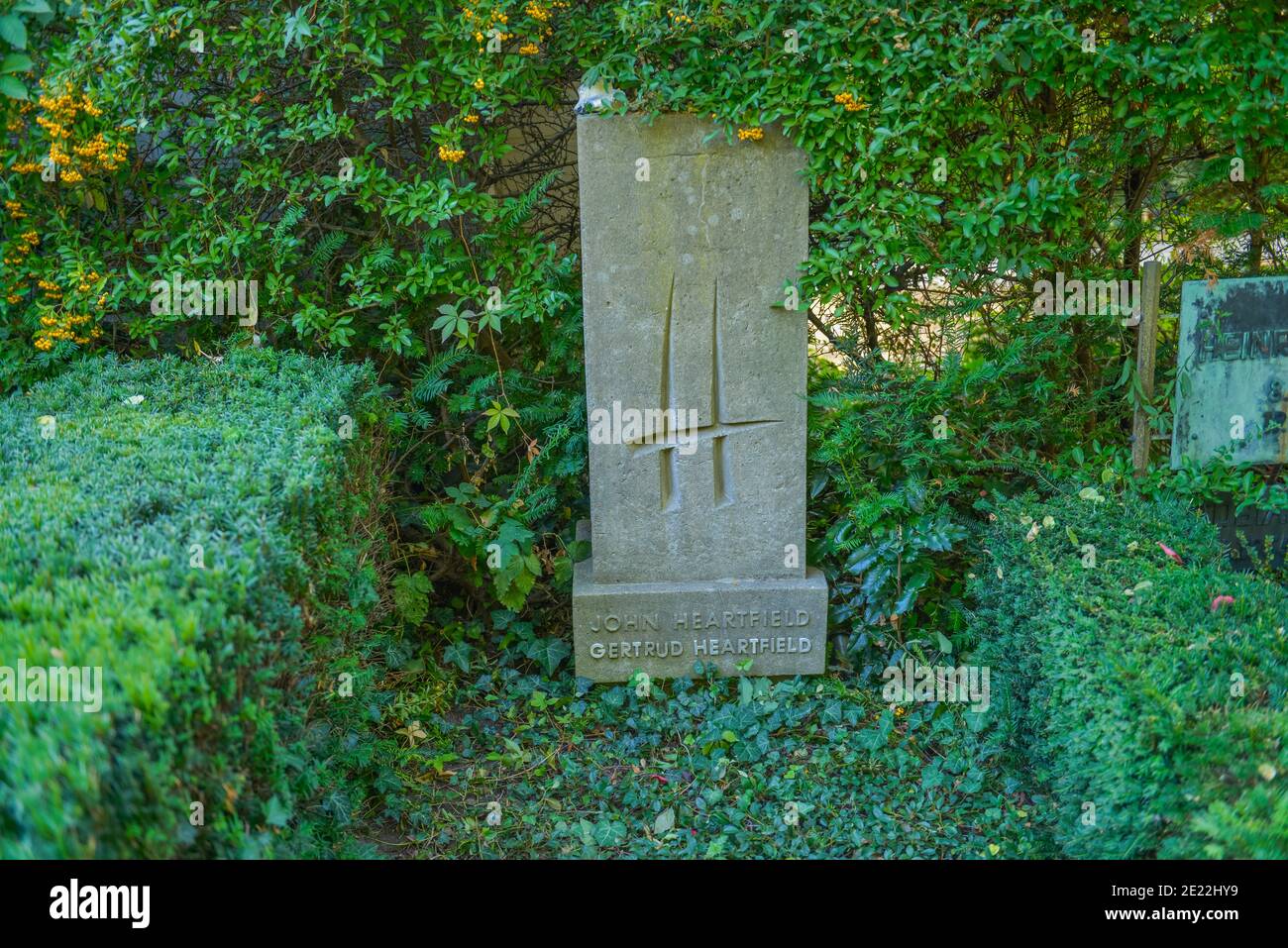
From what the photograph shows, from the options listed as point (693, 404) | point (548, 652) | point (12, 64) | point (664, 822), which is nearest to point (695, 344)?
point (693, 404)

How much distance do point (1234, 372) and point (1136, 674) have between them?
6.05 feet

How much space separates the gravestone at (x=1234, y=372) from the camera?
402 cm

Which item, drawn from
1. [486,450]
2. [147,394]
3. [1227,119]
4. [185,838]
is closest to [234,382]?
[147,394]

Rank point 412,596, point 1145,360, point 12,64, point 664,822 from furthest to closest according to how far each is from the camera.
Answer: point 412,596
point 1145,360
point 664,822
point 12,64

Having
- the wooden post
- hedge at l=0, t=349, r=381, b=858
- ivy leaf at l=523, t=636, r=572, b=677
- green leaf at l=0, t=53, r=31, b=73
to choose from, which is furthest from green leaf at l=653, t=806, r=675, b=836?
green leaf at l=0, t=53, r=31, b=73

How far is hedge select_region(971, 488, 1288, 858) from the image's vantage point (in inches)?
96.5

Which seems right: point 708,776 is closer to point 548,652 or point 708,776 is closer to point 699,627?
point 699,627

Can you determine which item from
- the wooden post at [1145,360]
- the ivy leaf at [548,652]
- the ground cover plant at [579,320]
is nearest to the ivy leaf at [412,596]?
the ground cover plant at [579,320]

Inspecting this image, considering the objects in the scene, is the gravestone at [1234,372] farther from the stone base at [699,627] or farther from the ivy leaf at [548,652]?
the ivy leaf at [548,652]

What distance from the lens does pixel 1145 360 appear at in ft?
13.7

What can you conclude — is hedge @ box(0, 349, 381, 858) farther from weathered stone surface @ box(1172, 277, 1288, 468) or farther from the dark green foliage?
weathered stone surface @ box(1172, 277, 1288, 468)

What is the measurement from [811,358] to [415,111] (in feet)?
7.74

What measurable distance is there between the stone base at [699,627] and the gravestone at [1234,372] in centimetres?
164
